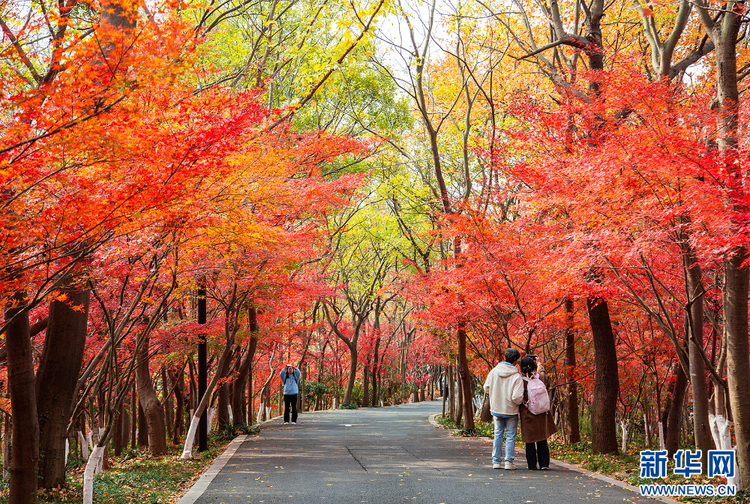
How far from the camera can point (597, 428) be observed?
11.0m

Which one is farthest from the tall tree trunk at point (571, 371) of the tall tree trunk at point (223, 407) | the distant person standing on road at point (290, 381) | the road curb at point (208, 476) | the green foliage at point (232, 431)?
the tall tree trunk at point (223, 407)

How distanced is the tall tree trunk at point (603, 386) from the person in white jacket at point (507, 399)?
124 inches

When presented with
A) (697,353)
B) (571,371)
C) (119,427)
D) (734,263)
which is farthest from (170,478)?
(119,427)

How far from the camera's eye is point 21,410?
22.4 ft

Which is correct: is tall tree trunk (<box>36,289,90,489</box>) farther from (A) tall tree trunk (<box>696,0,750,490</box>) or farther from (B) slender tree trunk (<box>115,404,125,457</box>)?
Answer: (B) slender tree trunk (<box>115,404,125,457</box>)

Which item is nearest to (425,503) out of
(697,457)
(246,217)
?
(246,217)

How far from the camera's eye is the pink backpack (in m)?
8.38

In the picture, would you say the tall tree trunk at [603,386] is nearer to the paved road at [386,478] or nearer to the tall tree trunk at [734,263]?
the paved road at [386,478]

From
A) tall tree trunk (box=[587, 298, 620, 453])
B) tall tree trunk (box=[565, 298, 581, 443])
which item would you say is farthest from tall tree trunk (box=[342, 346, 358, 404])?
tall tree trunk (box=[587, 298, 620, 453])

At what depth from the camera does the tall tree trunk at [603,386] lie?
10914 mm

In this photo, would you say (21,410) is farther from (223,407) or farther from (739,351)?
(223,407)

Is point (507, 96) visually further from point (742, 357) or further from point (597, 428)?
point (742, 357)

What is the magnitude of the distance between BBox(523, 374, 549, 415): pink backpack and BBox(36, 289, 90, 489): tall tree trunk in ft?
20.6

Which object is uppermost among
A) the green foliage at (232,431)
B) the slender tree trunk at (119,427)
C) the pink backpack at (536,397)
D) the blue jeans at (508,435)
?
the pink backpack at (536,397)
